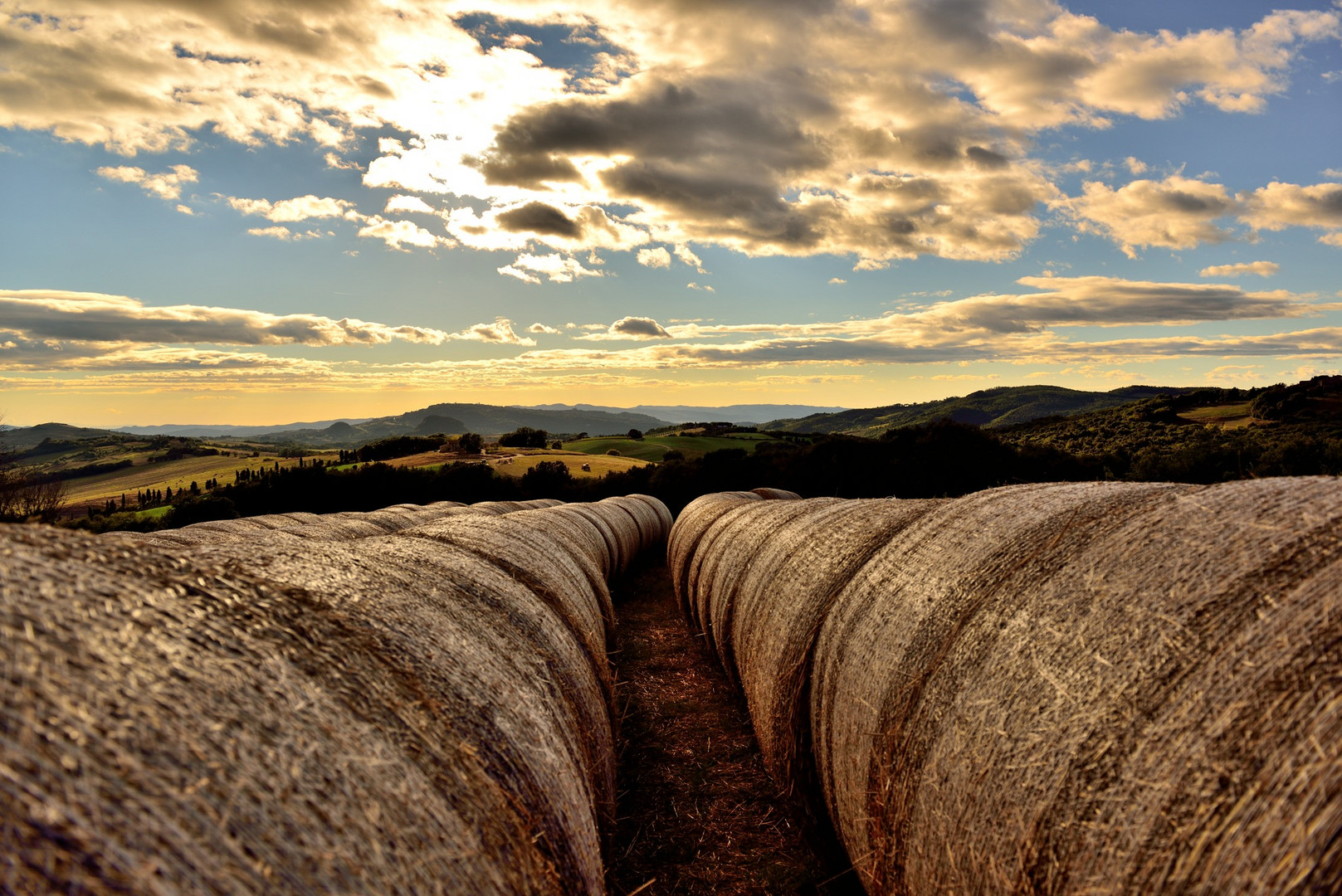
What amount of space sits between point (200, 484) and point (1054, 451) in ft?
240

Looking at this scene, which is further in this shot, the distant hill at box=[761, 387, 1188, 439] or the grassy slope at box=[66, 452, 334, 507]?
the distant hill at box=[761, 387, 1188, 439]

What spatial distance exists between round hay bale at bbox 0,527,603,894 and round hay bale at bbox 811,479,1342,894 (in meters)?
1.78

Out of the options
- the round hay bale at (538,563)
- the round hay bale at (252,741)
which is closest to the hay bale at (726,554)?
the round hay bale at (538,563)

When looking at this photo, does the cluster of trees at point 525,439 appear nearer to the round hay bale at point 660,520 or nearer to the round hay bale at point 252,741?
the round hay bale at point 660,520

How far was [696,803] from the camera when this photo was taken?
578 centimetres

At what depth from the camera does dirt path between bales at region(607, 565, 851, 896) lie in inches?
184

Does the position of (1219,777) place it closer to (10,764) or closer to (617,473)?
(10,764)

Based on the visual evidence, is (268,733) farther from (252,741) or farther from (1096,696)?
(1096,696)

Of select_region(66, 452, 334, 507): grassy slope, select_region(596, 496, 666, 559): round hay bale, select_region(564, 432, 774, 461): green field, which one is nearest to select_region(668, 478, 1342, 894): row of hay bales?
select_region(596, 496, 666, 559): round hay bale

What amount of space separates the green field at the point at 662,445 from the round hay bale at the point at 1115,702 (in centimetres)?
5337

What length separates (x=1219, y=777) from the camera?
189 centimetres

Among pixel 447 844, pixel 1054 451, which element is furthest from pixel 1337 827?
pixel 1054 451

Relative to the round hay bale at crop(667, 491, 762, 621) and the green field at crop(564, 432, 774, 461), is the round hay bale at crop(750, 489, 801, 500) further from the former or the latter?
the green field at crop(564, 432, 774, 461)

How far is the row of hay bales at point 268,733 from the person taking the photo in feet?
4.39
